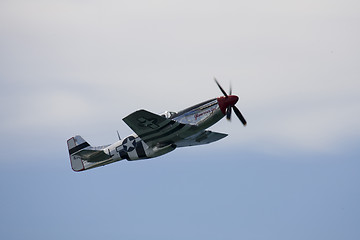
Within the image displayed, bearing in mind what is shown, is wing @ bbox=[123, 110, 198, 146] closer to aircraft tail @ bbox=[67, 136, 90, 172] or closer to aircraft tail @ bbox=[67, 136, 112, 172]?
aircraft tail @ bbox=[67, 136, 112, 172]

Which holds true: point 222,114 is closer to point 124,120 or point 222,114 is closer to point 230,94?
point 230,94

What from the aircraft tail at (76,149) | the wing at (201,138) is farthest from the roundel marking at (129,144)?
the aircraft tail at (76,149)

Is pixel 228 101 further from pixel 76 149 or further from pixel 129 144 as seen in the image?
pixel 76 149

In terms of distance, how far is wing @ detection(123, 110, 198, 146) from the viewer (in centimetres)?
3769

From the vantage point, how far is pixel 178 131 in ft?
128

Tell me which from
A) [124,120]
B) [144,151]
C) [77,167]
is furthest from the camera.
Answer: [77,167]

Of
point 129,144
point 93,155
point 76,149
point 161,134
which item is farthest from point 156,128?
point 76,149

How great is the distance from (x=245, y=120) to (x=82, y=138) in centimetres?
1129

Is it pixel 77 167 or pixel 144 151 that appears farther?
pixel 77 167

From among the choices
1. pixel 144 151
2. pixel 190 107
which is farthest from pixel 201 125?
pixel 144 151

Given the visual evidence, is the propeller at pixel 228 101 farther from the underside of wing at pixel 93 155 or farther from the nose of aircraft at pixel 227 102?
the underside of wing at pixel 93 155

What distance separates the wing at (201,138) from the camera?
40831mm

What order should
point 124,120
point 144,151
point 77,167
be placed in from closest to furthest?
point 124,120, point 144,151, point 77,167

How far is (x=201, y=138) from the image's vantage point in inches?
1649
